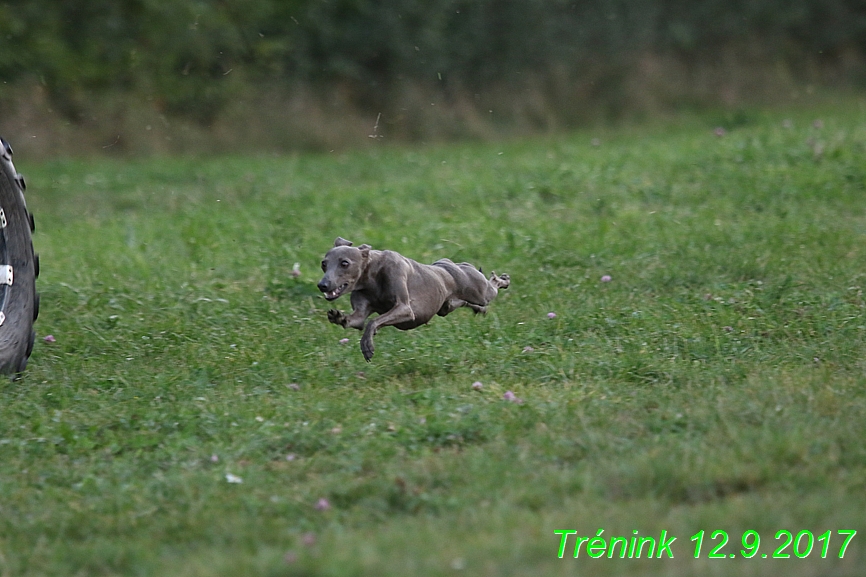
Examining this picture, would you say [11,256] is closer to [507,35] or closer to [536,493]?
[536,493]

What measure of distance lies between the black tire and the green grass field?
22cm

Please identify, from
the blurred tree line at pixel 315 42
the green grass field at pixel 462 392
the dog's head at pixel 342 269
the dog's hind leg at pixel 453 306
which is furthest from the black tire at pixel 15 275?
the blurred tree line at pixel 315 42

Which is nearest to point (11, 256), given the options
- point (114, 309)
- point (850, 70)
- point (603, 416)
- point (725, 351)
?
point (114, 309)

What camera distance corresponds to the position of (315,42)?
18.4m

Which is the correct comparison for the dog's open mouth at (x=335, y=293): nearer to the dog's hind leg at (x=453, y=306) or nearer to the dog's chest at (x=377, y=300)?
the dog's chest at (x=377, y=300)

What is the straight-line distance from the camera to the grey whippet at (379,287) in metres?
5.34

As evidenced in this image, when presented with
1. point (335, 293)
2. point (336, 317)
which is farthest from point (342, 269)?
point (336, 317)

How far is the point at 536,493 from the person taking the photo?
421 cm

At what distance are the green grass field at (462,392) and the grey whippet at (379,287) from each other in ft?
1.25

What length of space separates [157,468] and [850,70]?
61.5 feet

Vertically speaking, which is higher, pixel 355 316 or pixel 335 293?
pixel 335 293

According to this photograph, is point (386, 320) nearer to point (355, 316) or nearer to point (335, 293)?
point (355, 316)

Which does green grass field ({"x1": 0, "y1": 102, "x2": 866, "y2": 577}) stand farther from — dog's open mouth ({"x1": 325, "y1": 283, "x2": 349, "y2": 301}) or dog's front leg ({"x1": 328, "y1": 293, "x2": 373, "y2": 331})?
dog's open mouth ({"x1": 325, "y1": 283, "x2": 349, "y2": 301})

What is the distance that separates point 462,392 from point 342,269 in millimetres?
890
